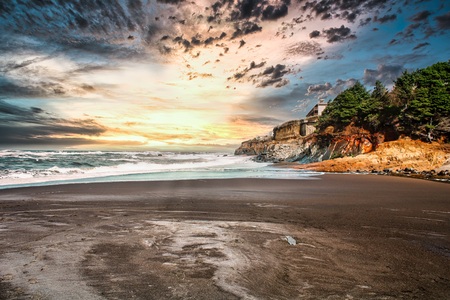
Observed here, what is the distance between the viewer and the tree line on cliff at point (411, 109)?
82.2ft

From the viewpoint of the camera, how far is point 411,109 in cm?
2678

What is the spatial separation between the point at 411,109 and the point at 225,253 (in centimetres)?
3107

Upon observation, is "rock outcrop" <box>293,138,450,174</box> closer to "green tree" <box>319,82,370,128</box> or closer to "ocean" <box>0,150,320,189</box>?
"ocean" <box>0,150,320,189</box>

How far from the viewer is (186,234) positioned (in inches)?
178

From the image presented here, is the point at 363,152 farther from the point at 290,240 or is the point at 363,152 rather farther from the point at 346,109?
the point at 290,240

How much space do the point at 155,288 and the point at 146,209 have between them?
15.1 feet

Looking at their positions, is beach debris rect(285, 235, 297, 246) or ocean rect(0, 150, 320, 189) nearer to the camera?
beach debris rect(285, 235, 297, 246)

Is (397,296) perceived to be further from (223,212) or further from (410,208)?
(410,208)

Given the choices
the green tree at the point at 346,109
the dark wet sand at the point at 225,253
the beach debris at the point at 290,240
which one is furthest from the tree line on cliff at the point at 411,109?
the beach debris at the point at 290,240

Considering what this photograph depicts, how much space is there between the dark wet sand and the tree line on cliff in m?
23.7

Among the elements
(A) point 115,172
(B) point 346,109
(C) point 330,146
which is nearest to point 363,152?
(C) point 330,146

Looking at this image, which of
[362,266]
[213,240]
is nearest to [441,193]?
[362,266]

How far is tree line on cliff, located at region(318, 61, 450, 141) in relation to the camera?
25.0m

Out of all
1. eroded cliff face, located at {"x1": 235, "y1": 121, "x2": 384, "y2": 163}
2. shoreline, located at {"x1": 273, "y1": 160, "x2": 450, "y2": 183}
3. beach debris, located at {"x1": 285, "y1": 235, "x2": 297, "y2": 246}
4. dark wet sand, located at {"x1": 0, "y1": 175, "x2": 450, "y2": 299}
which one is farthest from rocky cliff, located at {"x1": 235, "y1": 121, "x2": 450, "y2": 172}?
beach debris, located at {"x1": 285, "y1": 235, "x2": 297, "y2": 246}
